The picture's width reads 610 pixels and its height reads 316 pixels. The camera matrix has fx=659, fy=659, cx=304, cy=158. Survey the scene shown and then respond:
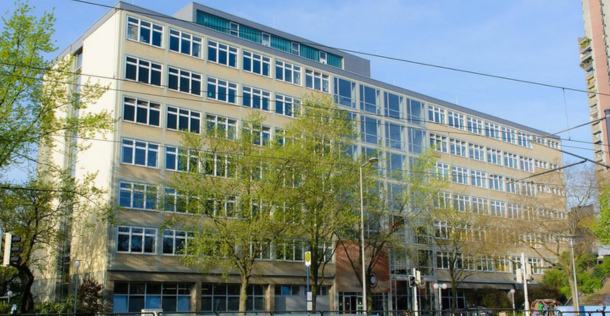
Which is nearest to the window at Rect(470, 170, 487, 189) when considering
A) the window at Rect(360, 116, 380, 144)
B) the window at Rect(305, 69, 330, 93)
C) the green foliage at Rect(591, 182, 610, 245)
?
the window at Rect(360, 116, 380, 144)

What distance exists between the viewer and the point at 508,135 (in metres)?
77.0

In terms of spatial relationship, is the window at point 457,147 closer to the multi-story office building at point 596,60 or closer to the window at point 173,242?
the multi-story office building at point 596,60

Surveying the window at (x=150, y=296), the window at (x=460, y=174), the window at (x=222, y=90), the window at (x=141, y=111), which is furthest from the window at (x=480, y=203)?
the window at (x=141, y=111)

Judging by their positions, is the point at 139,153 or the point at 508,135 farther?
the point at 508,135

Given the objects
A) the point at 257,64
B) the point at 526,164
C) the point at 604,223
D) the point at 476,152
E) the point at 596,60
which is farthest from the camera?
the point at 596,60

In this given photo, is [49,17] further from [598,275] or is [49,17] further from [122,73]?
[598,275]

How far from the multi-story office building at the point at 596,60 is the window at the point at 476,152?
29.2 m

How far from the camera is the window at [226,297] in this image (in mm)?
45719

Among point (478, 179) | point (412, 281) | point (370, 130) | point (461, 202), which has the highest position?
point (370, 130)

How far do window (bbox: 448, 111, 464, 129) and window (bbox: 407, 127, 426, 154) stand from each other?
5.47m

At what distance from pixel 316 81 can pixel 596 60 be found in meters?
61.5

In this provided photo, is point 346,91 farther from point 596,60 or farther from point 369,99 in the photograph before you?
point 596,60

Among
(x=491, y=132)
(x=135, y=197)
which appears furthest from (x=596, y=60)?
(x=135, y=197)

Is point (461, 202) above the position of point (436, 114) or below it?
below
